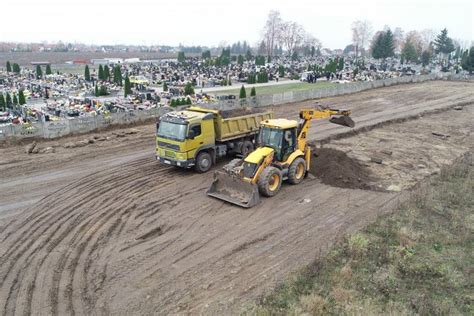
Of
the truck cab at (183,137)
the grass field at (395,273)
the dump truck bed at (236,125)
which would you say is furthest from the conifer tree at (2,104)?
the grass field at (395,273)

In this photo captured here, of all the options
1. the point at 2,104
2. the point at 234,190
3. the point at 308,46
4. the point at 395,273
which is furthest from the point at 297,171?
the point at 308,46

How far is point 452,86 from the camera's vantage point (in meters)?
48.0

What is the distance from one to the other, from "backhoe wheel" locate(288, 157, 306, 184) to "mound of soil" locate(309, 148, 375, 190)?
1073mm

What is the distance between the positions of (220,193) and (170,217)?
7.00 feet

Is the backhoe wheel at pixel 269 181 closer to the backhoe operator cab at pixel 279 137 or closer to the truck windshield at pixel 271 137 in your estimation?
the backhoe operator cab at pixel 279 137

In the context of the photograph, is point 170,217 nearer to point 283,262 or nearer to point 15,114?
point 283,262

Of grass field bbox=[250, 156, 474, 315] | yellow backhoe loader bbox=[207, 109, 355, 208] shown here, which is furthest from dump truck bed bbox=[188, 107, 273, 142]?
grass field bbox=[250, 156, 474, 315]

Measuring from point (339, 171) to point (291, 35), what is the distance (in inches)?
4661

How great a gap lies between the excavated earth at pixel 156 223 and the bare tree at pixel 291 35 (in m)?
111

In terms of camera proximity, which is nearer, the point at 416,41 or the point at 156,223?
the point at 156,223

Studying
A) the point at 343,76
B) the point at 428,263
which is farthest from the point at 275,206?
the point at 343,76

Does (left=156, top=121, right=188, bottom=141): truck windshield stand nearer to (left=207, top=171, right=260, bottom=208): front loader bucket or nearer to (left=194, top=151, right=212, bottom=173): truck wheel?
(left=194, top=151, right=212, bottom=173): truck wheel

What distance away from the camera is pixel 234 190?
44.5ft

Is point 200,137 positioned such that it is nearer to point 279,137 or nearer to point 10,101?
point 279,137
